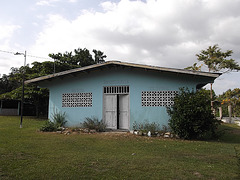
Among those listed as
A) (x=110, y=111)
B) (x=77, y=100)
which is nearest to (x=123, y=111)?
(x=110, y=111)

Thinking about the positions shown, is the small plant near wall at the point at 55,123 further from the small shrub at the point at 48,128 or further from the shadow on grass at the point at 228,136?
the shadow on grass at the point at 228,136

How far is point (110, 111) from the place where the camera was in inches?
417

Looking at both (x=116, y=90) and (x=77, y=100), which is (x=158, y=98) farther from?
(x=77, y=100)

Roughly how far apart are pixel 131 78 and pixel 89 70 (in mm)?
2351

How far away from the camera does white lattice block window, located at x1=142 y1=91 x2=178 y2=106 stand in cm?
966

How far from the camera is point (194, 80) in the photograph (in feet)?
30.5

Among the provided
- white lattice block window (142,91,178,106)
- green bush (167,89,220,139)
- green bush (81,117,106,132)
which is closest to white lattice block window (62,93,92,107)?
green bush (81,117,106,132)

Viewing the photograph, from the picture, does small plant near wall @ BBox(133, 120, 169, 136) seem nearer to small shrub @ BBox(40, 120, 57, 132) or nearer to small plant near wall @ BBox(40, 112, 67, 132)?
small plant near wall @ BBox(40, 112, 67, 132)

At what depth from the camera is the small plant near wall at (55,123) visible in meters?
10.3

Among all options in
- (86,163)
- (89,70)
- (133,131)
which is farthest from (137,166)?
(89,70)

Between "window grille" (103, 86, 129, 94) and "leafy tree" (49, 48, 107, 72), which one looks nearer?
"window grille" (103, 86, 129, 94)

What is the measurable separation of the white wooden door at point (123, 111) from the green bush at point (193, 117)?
2.76m

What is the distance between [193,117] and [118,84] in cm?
418

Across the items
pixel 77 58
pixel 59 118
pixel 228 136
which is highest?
pixel 77 58
